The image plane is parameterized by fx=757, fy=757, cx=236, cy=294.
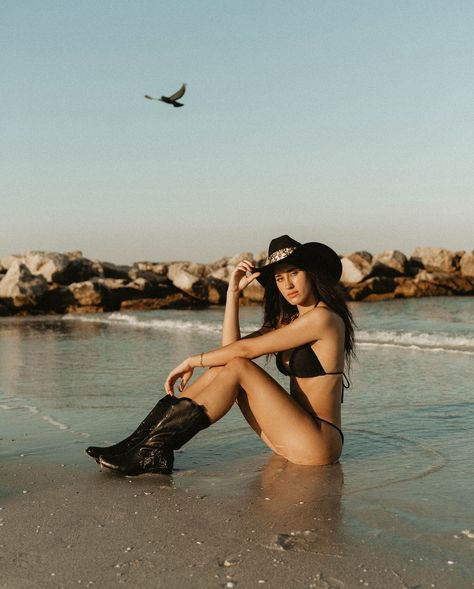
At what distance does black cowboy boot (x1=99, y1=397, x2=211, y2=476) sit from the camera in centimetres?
447

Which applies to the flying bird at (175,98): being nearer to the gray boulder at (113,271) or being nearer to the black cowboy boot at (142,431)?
the black cowboy boot at (142,431)

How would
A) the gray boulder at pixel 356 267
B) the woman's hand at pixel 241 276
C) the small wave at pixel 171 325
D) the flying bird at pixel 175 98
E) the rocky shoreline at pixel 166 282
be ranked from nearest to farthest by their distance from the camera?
the woman's hand at pixel 241 276
the flying bird at pixel 175 98
the small wave at pixel 171 325
the rocky shoreline at pixel 166 282
the gray boulder at pixel 356 267

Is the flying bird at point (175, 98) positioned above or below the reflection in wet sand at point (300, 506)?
above

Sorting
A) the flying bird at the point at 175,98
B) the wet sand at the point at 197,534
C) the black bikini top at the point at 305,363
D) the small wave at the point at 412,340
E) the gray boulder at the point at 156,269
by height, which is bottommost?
the small wave at the point at 412,340

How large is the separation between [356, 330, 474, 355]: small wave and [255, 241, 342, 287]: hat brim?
861 centimetres

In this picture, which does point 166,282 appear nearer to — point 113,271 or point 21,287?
point 113,271

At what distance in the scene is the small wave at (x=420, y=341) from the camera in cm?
1391

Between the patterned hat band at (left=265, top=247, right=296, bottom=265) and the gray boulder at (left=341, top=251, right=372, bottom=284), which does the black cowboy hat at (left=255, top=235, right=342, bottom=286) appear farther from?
the gray boulder at (left=341, top=251, right=372, bottom=284)

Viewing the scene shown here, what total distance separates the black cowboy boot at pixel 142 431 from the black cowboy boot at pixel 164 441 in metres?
0.03

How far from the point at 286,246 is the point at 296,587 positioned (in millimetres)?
2258

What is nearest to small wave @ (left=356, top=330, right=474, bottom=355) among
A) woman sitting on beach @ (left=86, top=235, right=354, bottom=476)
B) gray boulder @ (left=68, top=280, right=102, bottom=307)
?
woman sitting on beach @ (left=86, top=235, right=354, bottom=476)

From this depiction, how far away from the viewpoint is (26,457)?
516cm

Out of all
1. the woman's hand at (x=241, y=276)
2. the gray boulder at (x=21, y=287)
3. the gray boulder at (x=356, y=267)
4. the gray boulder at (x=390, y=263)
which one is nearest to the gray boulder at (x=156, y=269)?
the gray boulder at (x=21, y=287)

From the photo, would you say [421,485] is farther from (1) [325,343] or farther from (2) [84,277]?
(2) [84,277]
